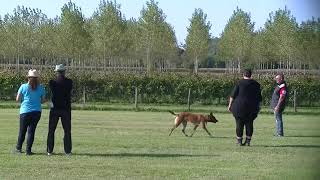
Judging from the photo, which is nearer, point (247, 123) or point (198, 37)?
point (247, 123)

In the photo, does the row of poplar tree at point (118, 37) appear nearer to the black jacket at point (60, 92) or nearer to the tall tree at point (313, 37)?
the black jacket at point (60, 92)

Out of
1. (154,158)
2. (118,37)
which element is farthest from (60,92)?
(118,37)

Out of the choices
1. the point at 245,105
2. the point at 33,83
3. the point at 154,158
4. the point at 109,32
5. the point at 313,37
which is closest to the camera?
the point at 313,37

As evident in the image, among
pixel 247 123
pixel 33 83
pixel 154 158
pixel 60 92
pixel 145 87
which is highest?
pixel 145 87

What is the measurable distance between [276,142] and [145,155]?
15.9 feet

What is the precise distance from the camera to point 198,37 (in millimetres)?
73000

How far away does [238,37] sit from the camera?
229ft

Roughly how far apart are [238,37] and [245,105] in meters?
54.9

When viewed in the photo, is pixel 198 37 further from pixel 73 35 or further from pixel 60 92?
pixel 60 92

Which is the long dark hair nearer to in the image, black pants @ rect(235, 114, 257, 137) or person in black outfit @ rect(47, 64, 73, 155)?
person in black outfit @ rect(47, 64, 73, 155)

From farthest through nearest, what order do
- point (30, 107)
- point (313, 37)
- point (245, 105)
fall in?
1. point (245, 105)
2. point (30, 107)
3. point (313, 37)

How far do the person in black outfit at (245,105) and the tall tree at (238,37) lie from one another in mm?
53893

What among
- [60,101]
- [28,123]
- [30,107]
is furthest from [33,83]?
[28,123]

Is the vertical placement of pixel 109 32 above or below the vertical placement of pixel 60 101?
above
